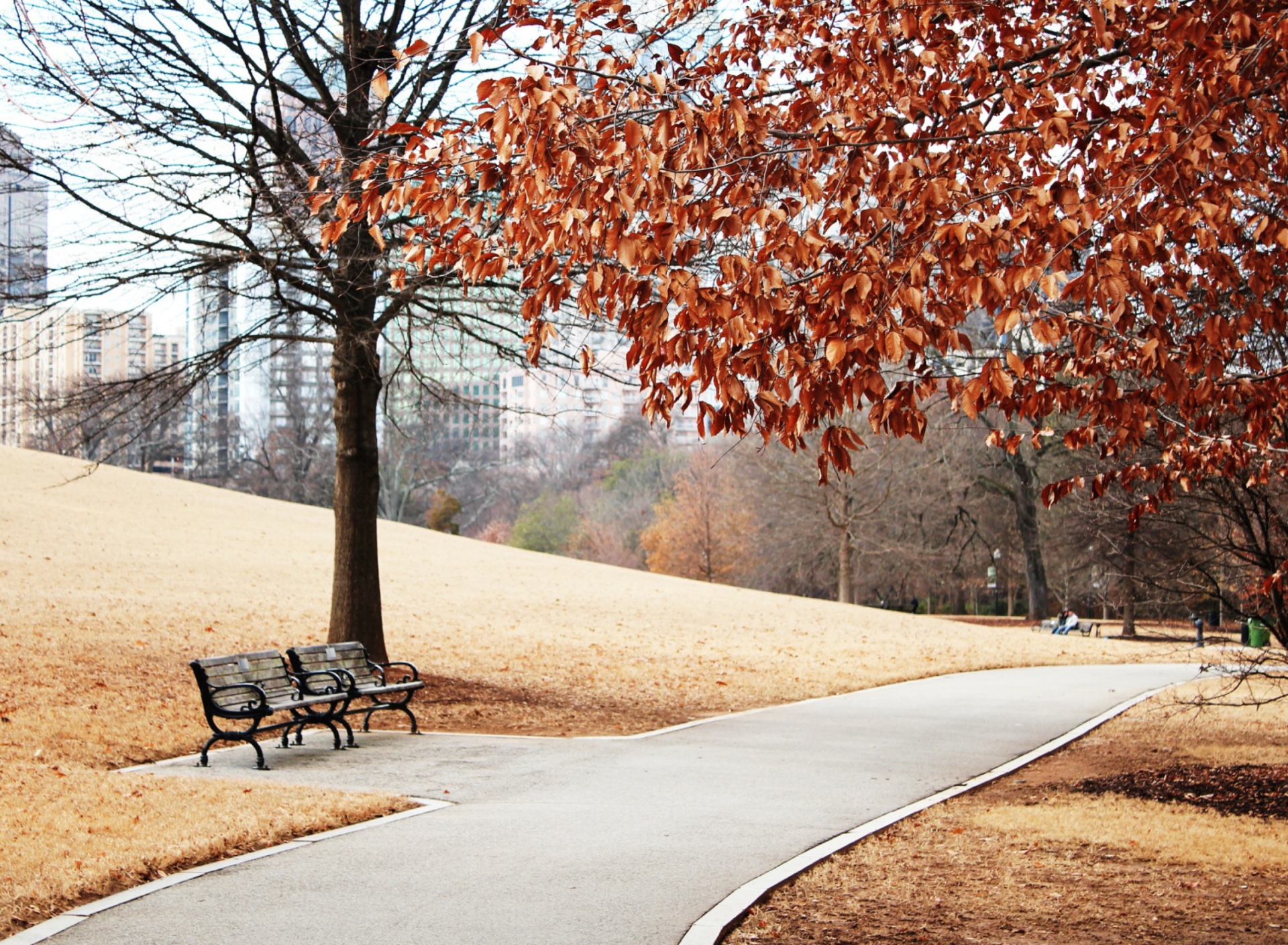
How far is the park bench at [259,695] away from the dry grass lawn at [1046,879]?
512cm

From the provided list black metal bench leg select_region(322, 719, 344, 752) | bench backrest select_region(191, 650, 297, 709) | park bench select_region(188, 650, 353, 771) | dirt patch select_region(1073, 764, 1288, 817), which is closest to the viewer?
dirt patch select_region(1073, 764, 1288, 817)

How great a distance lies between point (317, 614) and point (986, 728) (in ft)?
42.4

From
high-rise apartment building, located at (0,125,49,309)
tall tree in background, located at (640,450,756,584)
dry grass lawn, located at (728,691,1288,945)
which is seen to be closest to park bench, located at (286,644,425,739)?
high-rise apartment building, located at (0,125,49,309)

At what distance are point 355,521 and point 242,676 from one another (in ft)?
13.4

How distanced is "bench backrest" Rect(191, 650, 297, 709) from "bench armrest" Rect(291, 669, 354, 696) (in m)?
0.10

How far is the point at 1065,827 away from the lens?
26.6 feet

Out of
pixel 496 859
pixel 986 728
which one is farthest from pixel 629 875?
pixel 986 728

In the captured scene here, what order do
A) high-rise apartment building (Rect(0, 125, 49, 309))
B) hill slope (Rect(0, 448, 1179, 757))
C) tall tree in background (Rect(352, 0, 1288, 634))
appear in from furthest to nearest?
hill slope (Rect(0, 448, 1179, 757))
high-rise apartment building (Rect(0, 125, 49, 309))
tall tree in background (Rect(352, 0, 1288, 634))

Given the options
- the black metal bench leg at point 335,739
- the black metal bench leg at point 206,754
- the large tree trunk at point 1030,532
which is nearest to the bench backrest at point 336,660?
the black metal bench leg at point 335,739

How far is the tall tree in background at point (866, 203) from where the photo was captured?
4266mm

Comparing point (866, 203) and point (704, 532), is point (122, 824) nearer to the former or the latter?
point (866, 203)

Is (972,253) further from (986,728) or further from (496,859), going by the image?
(986,728)

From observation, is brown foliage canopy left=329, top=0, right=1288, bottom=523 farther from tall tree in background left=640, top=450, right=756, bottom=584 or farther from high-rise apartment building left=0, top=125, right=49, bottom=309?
tall tree in background left=640, top=450, right=756, bottom=584

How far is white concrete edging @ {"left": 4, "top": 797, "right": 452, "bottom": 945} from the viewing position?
5023 millimetres
